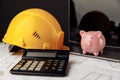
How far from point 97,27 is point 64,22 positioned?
0.14 metres

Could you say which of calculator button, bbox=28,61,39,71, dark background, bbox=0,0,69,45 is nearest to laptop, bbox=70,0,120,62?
dark background, bbox=0,0,69,45

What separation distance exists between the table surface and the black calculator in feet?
0.05

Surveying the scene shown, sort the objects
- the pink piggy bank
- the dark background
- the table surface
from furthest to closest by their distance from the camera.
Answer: the dark background, the pink piggy bank, the table surface

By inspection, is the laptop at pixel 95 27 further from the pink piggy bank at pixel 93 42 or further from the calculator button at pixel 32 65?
the calculator button at pixel 32 65

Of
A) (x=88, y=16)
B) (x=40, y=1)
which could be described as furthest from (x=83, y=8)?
(x=40, y=1)

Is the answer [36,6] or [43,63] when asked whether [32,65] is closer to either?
[43,63]

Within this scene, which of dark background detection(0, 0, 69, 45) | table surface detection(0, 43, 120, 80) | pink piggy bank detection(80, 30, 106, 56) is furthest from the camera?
dark background detection(0, 0, 69, 45)

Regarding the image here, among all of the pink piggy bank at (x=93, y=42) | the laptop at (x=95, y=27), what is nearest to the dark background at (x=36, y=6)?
the laptop at (x=95, y=27)

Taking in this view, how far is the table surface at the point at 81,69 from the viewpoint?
62 cm

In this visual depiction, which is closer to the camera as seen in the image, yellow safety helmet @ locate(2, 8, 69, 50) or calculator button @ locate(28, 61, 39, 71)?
calculator button @ locate(28, 61, 39, 71)

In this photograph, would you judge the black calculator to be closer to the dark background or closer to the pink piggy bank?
the pink piggy bank

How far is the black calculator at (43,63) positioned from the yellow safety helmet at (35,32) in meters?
0.04

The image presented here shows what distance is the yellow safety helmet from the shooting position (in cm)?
76

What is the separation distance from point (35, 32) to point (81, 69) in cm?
20
